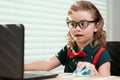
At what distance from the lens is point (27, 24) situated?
6.39ft

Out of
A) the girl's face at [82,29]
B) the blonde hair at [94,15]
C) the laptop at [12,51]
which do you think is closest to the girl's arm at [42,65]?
the blonde hair at [94,15]

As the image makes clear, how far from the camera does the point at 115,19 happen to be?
2867mm

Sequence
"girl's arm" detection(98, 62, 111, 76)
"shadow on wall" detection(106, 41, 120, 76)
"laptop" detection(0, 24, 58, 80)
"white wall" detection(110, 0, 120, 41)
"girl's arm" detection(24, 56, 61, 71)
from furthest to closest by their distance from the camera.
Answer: "white wall" detection(110, 0, 120, 41)
"shadow on wall" detection(106, 41, 120, 76)
"girl's arm" detection(24, 56, 61, 71)
"girl's arm" detection(98, 62, 111, 76)
"laptop" detection(0, 24, 58, 80)

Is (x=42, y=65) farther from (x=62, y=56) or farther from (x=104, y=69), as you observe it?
(x=104, y=69)

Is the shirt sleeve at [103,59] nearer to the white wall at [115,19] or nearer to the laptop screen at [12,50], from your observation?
the laptop screen at [12,50]

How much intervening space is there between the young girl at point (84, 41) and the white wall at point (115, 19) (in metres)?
1.23

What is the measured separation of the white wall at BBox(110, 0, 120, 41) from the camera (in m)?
2.84

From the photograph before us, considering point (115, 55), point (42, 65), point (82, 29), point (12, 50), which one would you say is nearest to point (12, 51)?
point (12, 50)

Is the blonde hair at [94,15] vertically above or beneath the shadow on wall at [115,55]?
above

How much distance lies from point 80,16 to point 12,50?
0.60m

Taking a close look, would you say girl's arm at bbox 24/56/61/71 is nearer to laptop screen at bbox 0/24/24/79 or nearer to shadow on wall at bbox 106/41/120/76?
shadow on wall at bbox 106/41/120/76

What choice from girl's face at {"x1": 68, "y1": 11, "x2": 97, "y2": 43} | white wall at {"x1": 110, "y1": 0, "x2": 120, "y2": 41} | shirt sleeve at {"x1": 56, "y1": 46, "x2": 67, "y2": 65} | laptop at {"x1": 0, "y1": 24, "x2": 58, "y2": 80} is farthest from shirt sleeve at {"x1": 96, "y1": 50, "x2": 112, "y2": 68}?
white wall at {"x1": 110, "y1": 0, "x2": 120, "y2": 41}

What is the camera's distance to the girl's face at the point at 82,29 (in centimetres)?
144

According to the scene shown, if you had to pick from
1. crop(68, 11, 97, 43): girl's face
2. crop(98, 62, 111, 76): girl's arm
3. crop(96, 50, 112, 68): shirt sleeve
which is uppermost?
crop(68, 11, 97, 43): girl's face
